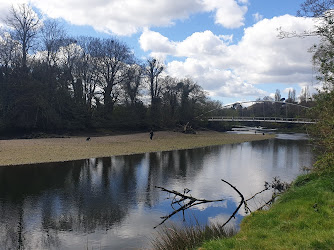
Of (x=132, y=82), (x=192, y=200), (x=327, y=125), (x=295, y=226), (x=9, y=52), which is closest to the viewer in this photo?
(x=295, y=226)

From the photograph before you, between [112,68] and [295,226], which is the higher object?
[112,68]

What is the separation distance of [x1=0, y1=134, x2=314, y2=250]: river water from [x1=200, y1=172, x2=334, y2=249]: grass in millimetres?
2582

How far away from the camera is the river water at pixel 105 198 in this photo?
8.91 m

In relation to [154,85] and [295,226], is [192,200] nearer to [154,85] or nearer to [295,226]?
[295,226]

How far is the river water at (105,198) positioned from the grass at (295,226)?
8.47ft

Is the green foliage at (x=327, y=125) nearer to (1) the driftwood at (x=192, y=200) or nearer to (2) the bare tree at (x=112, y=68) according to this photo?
(1) the driftwood at (x=192, y=200)

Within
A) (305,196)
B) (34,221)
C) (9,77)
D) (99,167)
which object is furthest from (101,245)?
(9,77)

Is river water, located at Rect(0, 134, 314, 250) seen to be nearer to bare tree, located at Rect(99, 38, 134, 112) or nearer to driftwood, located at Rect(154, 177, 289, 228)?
driftwood, located at Rect(154, 177, 289, 228)

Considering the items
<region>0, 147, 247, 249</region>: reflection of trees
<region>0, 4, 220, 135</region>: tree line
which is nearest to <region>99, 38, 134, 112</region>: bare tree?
<region>0, 4, 220, 135</region>: tree line

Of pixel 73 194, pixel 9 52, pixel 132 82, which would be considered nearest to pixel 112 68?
pixel 132 82

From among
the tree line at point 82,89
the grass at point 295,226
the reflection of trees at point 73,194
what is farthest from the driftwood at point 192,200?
the tree line at point 82,89

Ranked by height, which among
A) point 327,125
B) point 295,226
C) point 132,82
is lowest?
point 295,226

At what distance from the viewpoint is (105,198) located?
507 inches

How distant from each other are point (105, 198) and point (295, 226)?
334 inches
